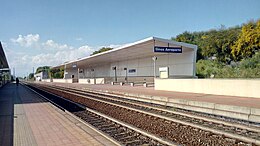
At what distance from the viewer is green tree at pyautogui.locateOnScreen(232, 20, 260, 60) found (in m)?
40.2

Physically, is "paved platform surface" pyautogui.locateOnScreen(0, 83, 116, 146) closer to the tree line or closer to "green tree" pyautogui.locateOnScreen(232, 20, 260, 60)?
the tree line

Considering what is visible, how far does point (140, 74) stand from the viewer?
139 feet

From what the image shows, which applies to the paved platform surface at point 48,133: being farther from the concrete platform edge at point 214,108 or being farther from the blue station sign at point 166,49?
the blue station sign at point 166,49

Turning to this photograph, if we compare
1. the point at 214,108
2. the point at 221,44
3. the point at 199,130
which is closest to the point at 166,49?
the point at 214,108

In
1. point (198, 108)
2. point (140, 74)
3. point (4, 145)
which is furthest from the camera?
point (140, 74)

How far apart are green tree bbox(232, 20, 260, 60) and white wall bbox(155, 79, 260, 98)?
2548 centimetres

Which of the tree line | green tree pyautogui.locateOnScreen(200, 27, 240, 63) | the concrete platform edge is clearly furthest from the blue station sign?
green tree pyautogui.locateOnScreen(200, 27, 240, 63)

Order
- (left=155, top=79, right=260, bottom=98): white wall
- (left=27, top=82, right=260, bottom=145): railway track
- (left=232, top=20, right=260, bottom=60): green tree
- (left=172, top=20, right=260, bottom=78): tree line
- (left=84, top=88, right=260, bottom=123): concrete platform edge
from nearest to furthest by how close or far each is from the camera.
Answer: (left=27, top=82, right=260, bottom=145): railway track < (left=84, top=88, right=260, bottom=123): concrete platform edge < (left=155, top=79, right=260, bottom=98): white wall < (left=172, top=20, right=260, bottom=78): tree line < (left=232, top=20, right=260, bottom=60): green tree

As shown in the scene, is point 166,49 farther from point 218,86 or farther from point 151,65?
point 151,65

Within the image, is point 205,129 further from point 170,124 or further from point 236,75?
point 236,75

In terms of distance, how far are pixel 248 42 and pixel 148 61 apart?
1673 centimetres

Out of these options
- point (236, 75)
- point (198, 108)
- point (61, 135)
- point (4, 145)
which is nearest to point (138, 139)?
point (61, 135)

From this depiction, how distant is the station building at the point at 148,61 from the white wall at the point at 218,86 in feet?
15.2

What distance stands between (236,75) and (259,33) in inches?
957
